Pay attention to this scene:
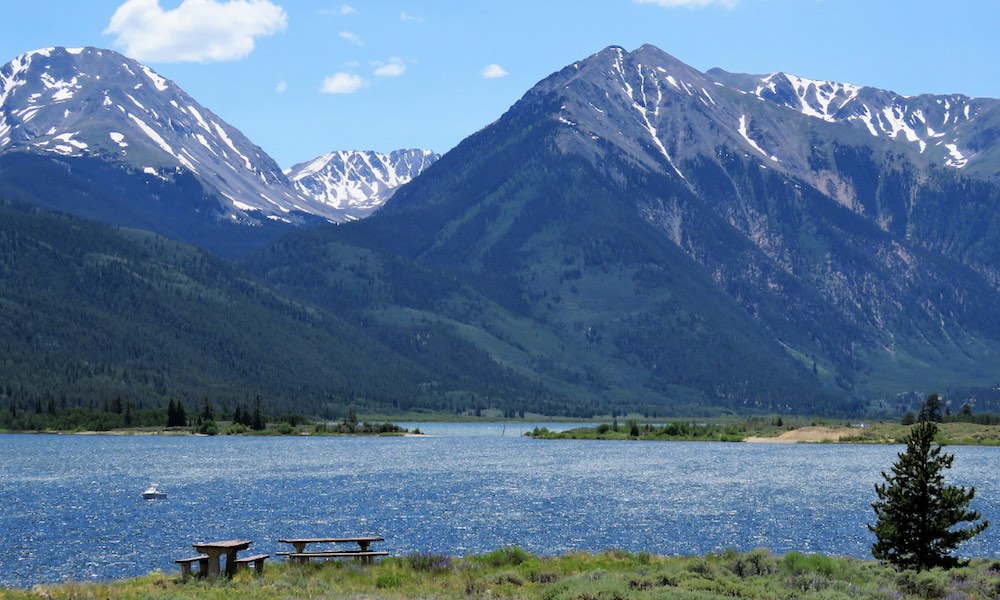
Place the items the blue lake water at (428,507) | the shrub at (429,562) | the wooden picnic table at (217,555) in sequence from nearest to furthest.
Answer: the wooden picnic table at (217,555) → the shrub at (429,562) → the blue lake water at (428,507)

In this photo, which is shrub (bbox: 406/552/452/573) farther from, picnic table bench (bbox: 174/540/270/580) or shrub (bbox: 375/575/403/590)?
picnic table bench (bbox: 174/540/270/580)

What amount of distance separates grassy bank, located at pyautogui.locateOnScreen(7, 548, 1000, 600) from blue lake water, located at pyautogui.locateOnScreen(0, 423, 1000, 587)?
13.8 m

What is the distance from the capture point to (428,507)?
107m

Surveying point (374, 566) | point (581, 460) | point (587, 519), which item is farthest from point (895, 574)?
point (581, 460)

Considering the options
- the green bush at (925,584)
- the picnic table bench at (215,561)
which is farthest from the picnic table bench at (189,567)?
the green bush at (925,584)

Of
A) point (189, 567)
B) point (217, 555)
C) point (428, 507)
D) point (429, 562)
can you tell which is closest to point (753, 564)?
point (429, 562)

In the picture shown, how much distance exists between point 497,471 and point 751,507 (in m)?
54.6

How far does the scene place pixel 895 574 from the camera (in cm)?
5772

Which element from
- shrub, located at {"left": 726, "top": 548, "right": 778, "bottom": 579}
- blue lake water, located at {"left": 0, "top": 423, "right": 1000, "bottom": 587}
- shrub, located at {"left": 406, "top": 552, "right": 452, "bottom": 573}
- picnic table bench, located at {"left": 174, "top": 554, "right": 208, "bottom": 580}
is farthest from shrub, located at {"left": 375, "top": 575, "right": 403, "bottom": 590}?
blue lake water, located at {"left": 0, "top": 423, "right": 1000, "bottom": 587}

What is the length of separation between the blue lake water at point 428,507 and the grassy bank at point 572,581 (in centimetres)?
1380

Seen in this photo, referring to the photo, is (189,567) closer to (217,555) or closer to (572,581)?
(217,555)

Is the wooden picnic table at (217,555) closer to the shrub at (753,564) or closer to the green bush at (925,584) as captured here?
the shrub at (753,564)

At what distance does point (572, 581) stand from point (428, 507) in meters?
54.8

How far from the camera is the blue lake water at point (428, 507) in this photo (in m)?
80.2
